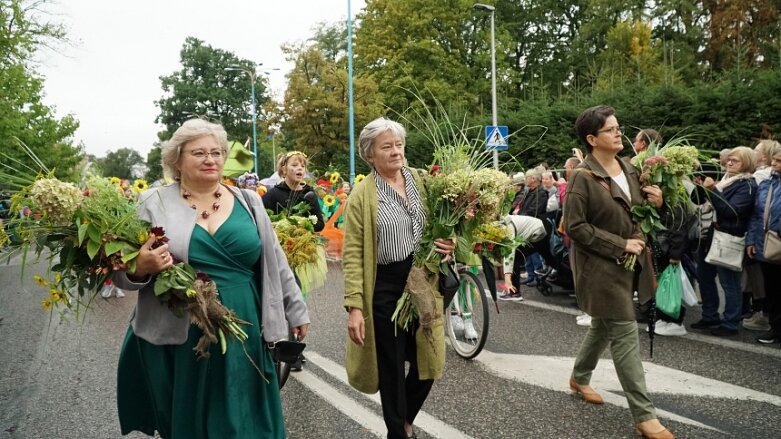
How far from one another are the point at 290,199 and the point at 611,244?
2842 mm

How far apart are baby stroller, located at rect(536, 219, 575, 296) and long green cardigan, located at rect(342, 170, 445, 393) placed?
16.5 feet

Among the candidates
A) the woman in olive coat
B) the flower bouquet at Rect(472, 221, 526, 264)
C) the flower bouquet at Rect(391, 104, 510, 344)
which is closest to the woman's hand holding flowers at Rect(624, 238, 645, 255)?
the woman in olive coat

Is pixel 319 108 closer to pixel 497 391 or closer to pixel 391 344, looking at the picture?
pixel 497 391

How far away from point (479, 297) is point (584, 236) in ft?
6.33

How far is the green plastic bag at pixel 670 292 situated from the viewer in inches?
240

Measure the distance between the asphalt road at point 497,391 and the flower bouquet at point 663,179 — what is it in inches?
45.5

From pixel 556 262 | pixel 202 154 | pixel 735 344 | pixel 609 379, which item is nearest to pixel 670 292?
pixel 735 344

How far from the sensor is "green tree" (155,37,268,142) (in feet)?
230

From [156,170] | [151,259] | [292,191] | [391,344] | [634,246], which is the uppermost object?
[156,170]

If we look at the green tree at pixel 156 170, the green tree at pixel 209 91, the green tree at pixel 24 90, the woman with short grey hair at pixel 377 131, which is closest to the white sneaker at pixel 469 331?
the woman with short grey hair at pixel 377 131

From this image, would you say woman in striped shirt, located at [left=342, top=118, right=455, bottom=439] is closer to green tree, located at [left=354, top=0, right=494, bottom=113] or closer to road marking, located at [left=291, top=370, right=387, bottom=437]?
road marking, located at [left=291, top=370, right=387, bottom=437]

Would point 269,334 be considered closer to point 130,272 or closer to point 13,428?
point 130,272

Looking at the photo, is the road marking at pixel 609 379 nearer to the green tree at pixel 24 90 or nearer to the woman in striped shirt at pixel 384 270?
the woman in striped shirt at pixel 384 270

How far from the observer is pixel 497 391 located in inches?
190
